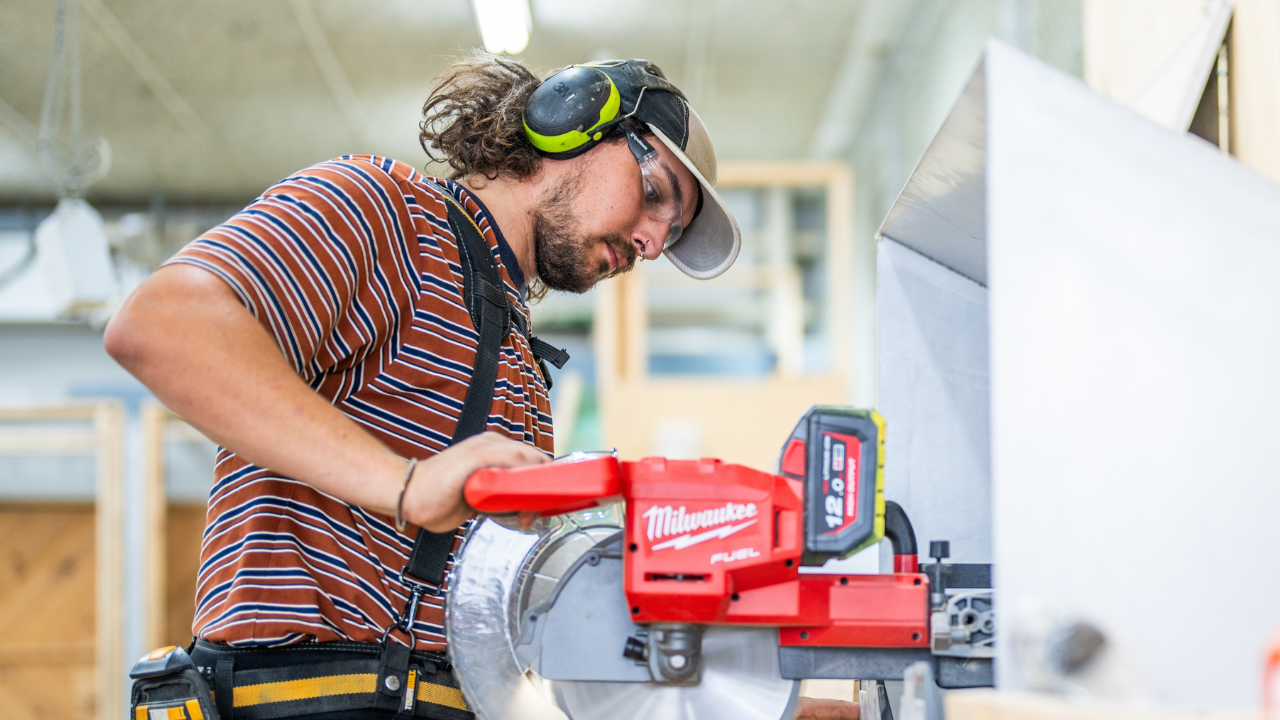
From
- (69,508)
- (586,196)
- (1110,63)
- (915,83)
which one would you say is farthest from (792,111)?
(69,508)

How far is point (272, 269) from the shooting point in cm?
98

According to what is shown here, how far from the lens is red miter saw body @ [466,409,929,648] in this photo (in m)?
0.94

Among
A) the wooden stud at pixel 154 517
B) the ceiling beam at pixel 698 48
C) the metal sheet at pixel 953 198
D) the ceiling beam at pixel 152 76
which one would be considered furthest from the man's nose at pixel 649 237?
the wooden stud at pixel 154 517

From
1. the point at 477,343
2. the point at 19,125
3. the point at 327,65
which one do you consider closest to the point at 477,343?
the point at 477,343

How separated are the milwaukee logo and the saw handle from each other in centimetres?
7

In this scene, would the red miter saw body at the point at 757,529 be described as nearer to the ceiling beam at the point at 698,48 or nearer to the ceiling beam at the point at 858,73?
the ceiling beam at the point at 698,48

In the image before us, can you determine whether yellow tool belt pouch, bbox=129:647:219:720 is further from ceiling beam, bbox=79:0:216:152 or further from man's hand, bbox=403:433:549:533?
ceiling beam, bbox=79:0:216:152

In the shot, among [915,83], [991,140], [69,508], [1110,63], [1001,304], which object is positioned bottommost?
[69,508]

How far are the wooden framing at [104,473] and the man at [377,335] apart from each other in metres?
4.76

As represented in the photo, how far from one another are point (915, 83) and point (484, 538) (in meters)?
3.99

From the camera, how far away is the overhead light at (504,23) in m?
4.24

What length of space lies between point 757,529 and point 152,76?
490cm

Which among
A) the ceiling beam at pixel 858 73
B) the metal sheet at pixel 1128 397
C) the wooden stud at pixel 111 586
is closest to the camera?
the metal sheet at pixel 1128 397

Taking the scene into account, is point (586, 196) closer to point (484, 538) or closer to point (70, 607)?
point (484, 538)
